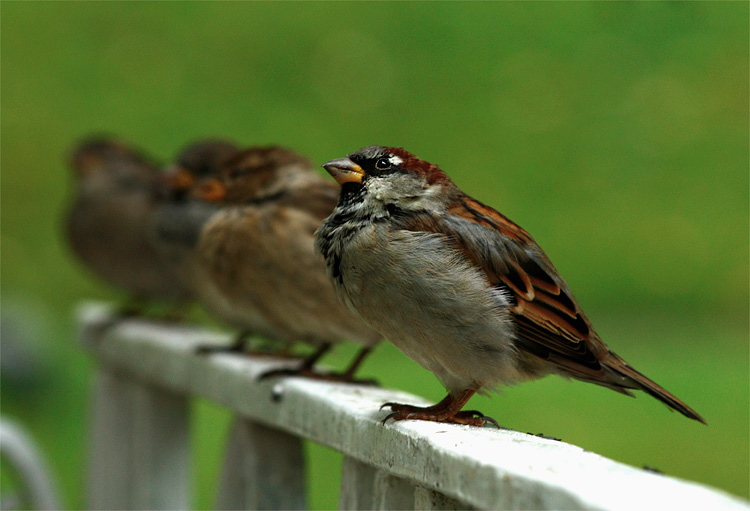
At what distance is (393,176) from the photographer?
1599 millimetres

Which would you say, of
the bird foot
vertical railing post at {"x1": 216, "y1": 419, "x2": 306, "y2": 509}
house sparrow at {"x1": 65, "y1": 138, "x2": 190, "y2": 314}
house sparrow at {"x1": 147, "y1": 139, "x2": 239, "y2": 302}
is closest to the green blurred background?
the bird foot

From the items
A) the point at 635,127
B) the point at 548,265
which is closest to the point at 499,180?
the point at 635,127

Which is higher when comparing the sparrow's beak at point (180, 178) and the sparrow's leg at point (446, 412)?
the sparrow's beak at point (180, 178)

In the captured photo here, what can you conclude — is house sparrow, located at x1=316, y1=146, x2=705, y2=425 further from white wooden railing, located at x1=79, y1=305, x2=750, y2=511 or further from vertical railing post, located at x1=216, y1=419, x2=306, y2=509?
vertical railing post, located at x1=216, y1=419, x2=306, y2=509

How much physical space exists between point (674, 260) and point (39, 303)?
12.7 ft

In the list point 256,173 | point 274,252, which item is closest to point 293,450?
point 274,252

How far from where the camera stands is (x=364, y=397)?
1.56 m

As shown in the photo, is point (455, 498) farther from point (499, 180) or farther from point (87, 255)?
point (87, 255)

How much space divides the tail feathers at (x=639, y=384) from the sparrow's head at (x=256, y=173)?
114cm

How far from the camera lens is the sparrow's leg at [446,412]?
56.1 inches

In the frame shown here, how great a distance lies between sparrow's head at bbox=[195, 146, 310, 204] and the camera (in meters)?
2.49

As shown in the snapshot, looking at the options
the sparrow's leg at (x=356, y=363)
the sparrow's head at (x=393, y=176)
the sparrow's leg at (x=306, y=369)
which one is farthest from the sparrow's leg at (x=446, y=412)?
the sparrow's leg at (x=356, y=363)

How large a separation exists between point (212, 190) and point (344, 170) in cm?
110

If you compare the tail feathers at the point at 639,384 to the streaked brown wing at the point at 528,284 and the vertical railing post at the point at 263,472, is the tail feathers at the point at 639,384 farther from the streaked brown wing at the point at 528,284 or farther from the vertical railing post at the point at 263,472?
the vertical railing post at the point at 263,472
